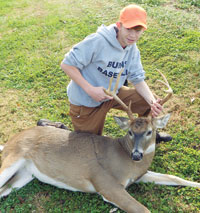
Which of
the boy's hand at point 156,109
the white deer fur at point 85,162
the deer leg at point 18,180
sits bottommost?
the deer leg at point 18,180

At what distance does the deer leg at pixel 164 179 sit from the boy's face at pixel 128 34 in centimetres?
196

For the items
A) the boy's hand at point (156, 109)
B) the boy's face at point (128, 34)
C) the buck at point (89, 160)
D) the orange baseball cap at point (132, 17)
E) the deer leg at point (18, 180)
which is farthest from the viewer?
the deer leg at point (18, 180)

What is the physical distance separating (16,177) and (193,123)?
3212 millimetres

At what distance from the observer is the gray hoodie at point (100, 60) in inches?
148

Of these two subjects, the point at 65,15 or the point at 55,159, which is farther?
the point at 65,15

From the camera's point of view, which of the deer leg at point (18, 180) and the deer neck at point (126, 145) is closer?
the deer neck at point (126, 145)

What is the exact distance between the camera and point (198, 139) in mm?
4605

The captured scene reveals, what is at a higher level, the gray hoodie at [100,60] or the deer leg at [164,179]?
the gray hoodie at [100,60]

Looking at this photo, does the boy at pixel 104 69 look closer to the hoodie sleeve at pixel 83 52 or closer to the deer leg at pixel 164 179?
the hoodie sleeve at pixel 83 52

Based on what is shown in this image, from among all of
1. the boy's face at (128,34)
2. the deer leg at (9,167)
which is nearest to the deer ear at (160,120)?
the boy's face at (128,34)

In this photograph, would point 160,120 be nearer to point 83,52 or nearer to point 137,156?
point 137,156

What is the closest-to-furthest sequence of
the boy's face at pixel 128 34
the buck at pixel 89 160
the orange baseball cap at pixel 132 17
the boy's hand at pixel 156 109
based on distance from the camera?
1. the orange baseball cap at pixel 132 17
2. the boy's face at pixel 128 34
3. the buck at pixel 89 160
4. the boy's hand at pixel 156 109

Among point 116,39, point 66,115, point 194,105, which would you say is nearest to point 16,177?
point 66,115

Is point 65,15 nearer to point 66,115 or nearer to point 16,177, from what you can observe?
point 66,115
